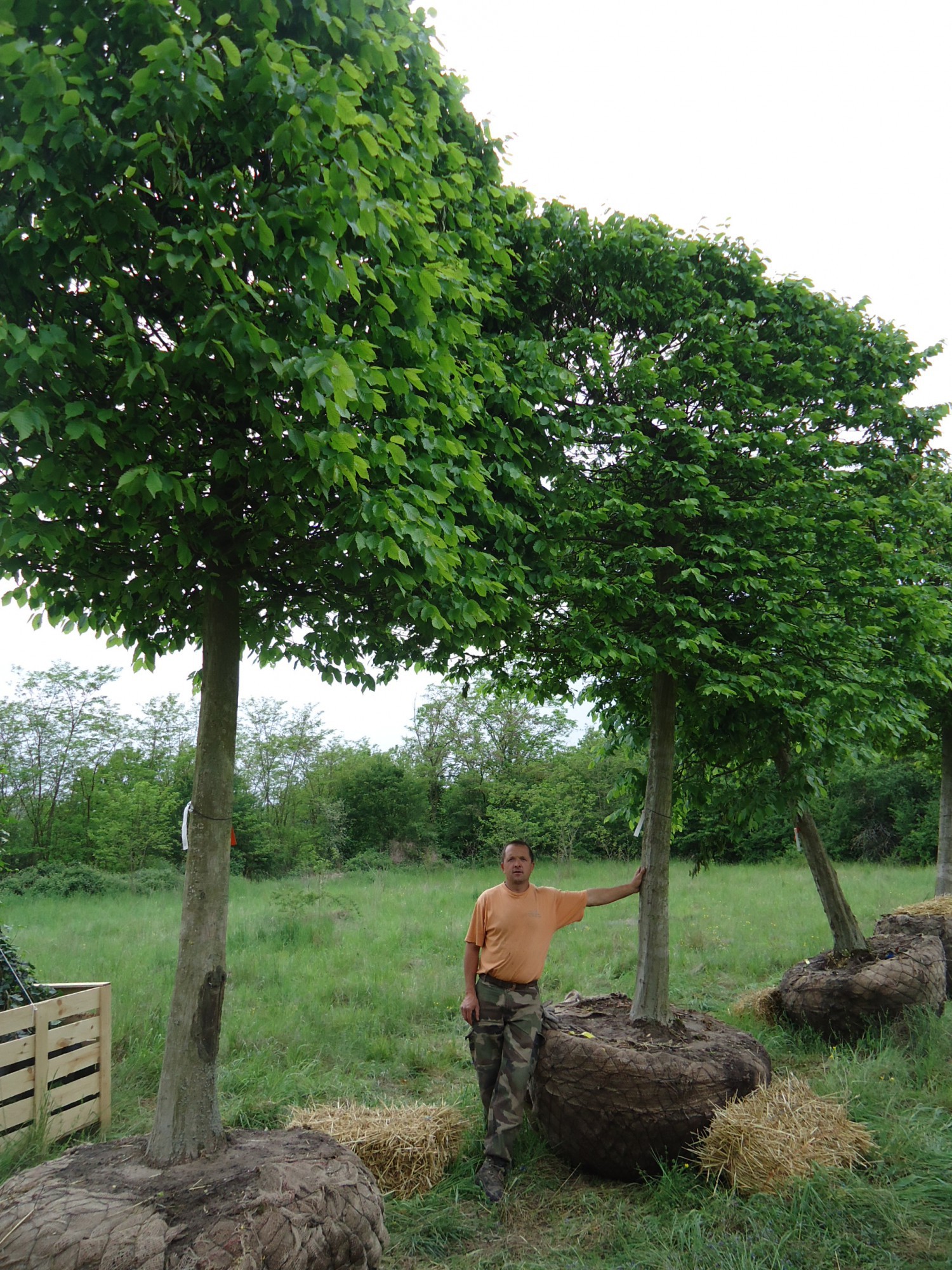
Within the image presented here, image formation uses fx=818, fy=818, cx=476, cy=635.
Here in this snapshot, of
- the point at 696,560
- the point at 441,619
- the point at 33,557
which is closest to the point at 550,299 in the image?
the point at 696,560

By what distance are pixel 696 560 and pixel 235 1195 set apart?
464cm

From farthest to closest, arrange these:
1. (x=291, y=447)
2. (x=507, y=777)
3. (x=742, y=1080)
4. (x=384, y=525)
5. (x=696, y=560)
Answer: (x=507, y=777)
(x=696, y=560)
(x=742, y=1080)
(x=384, y=525)
(x=291, y=447)

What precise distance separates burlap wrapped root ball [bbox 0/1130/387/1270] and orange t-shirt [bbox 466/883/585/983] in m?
1.67

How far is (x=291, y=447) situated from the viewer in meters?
3.21

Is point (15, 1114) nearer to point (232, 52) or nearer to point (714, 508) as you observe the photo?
point (232, 52)

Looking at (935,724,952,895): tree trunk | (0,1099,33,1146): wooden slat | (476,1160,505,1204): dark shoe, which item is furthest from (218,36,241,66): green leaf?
(935,724,952,895): tree trunk

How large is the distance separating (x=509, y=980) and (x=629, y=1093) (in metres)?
1.00

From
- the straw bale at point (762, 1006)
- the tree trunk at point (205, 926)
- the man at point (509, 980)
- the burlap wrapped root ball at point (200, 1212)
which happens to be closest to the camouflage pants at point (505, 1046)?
the man at point (509, 980)

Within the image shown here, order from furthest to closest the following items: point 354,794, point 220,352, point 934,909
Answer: point 354,794
point 934,909
point 220,352

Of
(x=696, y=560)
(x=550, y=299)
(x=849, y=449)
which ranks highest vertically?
(x=550, y=299)

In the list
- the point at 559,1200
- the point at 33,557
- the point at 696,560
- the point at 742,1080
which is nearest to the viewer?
the point at 33,557

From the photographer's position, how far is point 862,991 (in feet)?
24.0

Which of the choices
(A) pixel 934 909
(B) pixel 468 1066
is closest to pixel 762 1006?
(B) pixel 468 1066

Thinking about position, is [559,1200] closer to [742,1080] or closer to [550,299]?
[742,1080]
